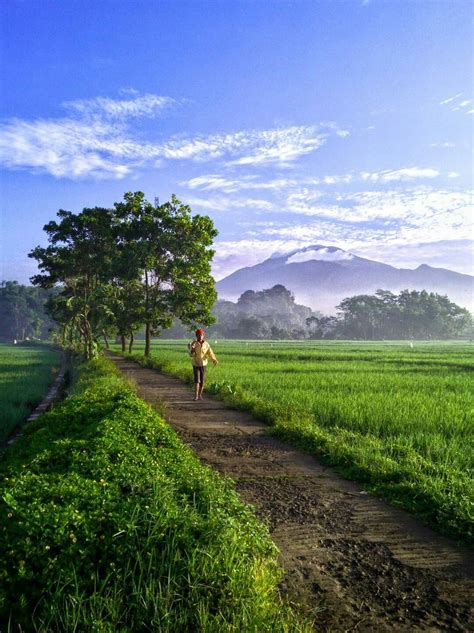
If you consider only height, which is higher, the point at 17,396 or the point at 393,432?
the point at 393,432

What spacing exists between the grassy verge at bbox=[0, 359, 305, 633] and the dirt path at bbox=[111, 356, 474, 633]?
1.42 ft

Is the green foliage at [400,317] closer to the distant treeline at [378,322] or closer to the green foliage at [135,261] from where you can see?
the distant treeline at [378,322]

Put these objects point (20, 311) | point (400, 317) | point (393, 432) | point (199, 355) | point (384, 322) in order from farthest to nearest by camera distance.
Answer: point (384, 322)
point (400, 317)
point (20, 311)
point (199, 355)
point (393, 432)

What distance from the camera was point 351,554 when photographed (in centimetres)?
403

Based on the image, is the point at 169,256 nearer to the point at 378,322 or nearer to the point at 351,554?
the point at 351,554

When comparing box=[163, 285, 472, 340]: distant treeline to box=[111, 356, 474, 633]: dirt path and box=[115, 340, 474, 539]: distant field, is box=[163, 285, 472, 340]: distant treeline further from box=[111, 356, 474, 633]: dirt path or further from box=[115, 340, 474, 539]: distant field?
box=[111, 356, 474, 633]: dirt path

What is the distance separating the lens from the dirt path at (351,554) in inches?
126

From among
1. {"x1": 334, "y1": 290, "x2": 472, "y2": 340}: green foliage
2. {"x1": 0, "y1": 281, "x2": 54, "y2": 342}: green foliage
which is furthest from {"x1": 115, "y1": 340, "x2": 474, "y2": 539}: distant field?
{"x1": 334, "y1": 290, "x2": 472, "y2": 340}: green foliage

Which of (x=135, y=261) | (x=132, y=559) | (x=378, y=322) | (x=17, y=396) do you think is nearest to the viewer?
(x=132, y=559)

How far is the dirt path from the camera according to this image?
10.5 ft

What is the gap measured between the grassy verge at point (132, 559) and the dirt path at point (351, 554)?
17.0 inches

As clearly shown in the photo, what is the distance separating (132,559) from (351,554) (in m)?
2.06

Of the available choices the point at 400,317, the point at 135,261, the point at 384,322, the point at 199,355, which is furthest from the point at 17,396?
the point at 384,322

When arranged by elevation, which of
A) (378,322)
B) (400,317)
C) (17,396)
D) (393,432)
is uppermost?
(400,317)
